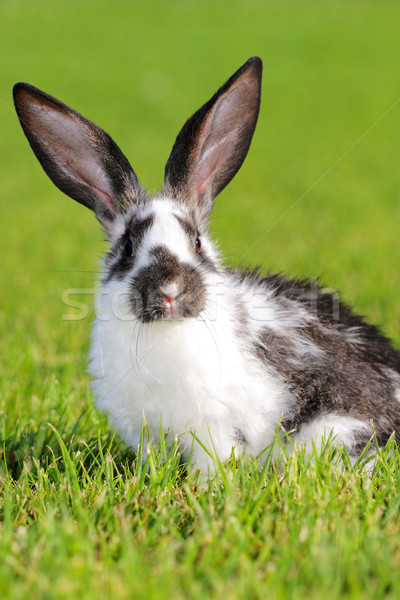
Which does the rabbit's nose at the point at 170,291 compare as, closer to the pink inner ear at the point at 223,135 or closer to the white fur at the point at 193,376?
the white fur at the point at 193,376

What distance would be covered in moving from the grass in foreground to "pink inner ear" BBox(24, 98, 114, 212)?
4.98ft

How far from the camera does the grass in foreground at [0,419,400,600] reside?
2.20 metres

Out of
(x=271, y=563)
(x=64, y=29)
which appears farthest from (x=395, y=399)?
(x=64, y=29)

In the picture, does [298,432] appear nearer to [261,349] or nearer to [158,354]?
[261,349]

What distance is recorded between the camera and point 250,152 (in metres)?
15.0

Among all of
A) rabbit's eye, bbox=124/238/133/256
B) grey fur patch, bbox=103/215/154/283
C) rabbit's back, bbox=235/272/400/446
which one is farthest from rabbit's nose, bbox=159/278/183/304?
rabbit's back, bbox=235/272/400/446

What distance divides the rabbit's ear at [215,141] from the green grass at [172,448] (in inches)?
16.2

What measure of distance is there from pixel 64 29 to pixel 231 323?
28579 millimetres

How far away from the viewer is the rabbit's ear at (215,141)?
3684 millimetres

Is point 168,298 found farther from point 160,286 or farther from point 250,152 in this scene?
point 250,152

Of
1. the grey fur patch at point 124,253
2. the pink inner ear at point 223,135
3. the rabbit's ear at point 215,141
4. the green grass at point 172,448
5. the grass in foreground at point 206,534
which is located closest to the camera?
the grass in foreground at point 206,534

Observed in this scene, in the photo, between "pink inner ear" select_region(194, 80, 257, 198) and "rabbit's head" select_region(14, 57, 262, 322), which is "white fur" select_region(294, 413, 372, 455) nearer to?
"rabbit's head" select_region(14, 57, 262, 322)

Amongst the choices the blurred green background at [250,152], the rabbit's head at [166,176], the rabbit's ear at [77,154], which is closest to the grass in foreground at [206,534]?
the rabbit's head at [166,176]

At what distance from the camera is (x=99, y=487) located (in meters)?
3.04
